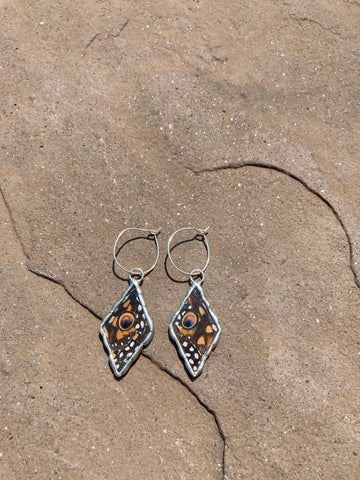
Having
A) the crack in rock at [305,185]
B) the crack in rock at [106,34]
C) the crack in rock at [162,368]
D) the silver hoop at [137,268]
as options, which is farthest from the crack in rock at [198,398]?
the crack in rock at [106,34]

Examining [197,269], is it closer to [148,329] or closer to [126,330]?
[148,329]

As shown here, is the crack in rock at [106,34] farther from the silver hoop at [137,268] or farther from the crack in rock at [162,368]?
the crack in rock at [162,368]

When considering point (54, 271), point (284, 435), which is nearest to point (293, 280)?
point (284, 435)

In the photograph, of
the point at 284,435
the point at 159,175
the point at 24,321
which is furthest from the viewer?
the point at 159,175

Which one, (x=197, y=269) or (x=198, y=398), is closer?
(x=198, y=398)

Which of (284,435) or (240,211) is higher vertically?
(240,211)

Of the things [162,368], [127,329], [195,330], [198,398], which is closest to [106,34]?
[127,329]

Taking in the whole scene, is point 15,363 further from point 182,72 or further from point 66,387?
point 182,72

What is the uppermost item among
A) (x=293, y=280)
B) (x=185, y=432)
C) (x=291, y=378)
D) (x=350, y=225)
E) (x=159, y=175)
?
(x=159, y=175)
